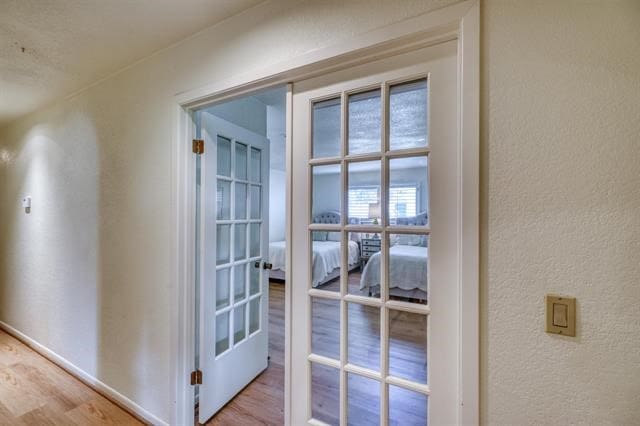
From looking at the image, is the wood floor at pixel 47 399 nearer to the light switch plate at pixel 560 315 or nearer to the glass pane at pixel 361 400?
the glass pane at pixel 361 400

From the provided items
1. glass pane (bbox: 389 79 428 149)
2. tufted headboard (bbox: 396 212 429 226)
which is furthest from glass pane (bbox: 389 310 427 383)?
glass pane (bbox: 389 79 428 149)

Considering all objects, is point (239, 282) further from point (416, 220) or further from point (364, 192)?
point (416, 220)

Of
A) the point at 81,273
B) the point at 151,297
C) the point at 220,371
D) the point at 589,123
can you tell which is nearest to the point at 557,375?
the point at 589,123

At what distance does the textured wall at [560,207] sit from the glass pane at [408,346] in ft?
0.74

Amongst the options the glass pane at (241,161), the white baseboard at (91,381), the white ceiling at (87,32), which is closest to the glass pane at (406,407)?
the white baseboard at (91,381)

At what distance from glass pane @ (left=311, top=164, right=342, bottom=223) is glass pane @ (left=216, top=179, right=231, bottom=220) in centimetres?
84

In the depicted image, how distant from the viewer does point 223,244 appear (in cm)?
195

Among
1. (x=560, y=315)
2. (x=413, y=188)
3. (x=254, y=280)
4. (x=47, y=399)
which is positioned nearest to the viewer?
Answer: (x=560, y=315)

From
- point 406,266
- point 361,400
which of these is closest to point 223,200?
point 406,266

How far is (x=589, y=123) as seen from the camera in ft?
2.68

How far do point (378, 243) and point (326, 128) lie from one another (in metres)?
0.60

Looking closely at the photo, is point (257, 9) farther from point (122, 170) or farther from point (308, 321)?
point (308, 321)

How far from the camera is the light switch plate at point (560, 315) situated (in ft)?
2.71

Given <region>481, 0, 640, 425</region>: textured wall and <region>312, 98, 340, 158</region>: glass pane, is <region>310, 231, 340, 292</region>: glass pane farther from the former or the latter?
<region>481, 0, 640, 425</region>: textured wall
